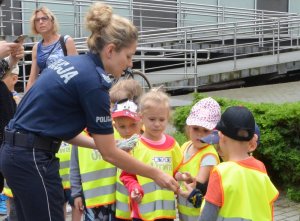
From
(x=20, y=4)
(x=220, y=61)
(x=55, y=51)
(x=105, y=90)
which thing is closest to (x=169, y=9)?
(x=220, y=61)

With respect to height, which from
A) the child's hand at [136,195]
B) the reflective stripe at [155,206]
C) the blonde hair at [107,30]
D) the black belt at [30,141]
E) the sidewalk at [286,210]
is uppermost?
the blonde hair at [107,30]

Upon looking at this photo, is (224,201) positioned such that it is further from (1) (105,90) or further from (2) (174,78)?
(2) (174,78)

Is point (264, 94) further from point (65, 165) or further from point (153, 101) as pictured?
point (153, 101)

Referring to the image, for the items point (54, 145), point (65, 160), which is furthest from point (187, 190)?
point (65, 160)

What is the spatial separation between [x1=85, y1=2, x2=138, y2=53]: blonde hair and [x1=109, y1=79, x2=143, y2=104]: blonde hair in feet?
3.37

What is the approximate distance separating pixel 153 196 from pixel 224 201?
39.5 inches

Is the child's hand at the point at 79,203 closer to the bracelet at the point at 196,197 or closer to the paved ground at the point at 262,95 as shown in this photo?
the bracelet at the point at 196,197

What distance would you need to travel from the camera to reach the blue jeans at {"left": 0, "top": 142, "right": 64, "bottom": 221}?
3.12 meters

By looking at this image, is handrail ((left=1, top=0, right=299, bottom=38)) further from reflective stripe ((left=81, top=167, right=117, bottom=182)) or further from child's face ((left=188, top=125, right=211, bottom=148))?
child's face ((left=188, top=125, right=211, bottom=148))

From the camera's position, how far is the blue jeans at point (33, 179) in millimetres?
3119

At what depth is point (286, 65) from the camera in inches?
639

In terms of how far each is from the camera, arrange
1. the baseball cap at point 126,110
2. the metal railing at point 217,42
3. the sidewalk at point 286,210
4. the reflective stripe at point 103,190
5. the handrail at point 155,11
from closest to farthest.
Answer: the baseball cap at point 126,110
the reflective stripe at point 103,190
the sidewalk at point 286,210
the handrail at point 155,11
the metal railing at point 217,42

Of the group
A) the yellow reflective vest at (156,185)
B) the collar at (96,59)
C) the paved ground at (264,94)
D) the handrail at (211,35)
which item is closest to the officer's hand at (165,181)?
the yellow reflective vest at (156,185)

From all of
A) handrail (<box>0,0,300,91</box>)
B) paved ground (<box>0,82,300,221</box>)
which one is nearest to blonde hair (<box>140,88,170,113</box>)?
A: paved ground (<box>0,82,300,221</box>)
